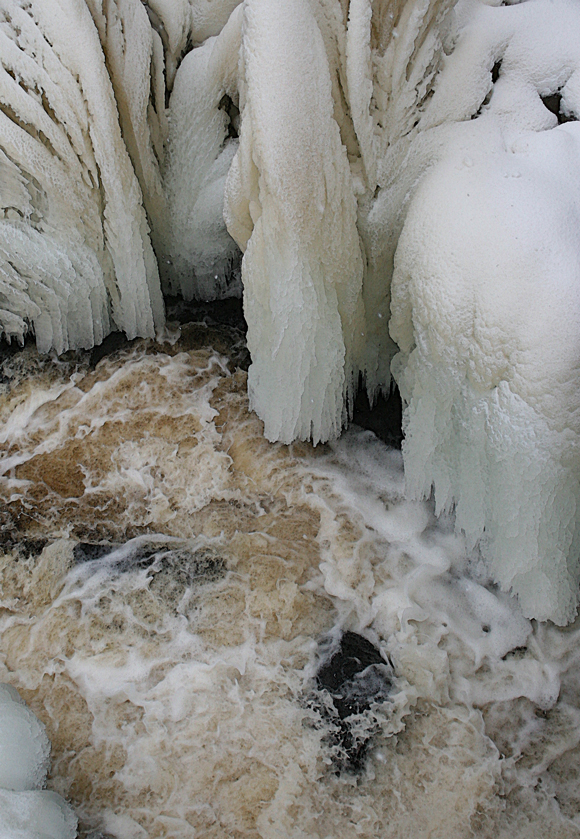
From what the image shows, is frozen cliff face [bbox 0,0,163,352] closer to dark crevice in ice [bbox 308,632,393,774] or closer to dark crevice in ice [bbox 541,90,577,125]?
dark crevice in ice [bbox 541,90,577,125]

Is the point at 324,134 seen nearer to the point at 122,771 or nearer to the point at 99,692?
the point at 99,692

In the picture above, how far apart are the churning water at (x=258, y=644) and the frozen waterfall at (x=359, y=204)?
28cm

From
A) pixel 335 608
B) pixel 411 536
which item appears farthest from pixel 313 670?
pixel 411 536

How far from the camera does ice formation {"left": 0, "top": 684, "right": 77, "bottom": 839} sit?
74.8 inches

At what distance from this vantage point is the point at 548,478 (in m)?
2.31

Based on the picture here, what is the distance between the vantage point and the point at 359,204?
2.82m

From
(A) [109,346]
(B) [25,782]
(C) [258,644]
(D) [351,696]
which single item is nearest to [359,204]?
(A) [109,346]

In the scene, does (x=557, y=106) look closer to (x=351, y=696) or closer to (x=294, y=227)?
(x=294, y=227)

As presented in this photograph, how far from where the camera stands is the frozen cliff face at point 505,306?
225 centimetres

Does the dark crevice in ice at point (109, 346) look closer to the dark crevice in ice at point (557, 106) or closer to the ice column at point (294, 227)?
the ice column at point (294, 227)

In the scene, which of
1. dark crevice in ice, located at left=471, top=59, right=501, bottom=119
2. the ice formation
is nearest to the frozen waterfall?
dark crevice in ice, located at left=471, top=59, right=501, bottom=119

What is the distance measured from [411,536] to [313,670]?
739 mm

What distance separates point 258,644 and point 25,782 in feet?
2.94

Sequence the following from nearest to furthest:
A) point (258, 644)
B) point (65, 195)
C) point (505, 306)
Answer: point (505, 306) < point (258, 644) < point (65, 195)
